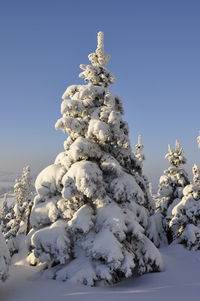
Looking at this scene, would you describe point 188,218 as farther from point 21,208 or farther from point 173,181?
point 21,208

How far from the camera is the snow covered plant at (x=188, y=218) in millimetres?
25850

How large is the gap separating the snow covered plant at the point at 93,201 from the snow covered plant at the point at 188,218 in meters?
9.51

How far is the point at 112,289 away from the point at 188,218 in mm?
14891

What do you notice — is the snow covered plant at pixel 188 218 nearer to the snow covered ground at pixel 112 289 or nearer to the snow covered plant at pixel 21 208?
the snow covered ground at pixel 112 289

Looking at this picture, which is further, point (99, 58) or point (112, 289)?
point (99, 58)

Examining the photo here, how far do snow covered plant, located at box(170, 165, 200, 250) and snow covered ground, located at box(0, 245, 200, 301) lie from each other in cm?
801

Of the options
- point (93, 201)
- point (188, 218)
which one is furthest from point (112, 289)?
point (188, 218)

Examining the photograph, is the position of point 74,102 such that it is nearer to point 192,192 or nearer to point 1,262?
point 1,262

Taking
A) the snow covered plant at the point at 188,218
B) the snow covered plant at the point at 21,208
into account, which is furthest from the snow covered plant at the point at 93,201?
the snow covered plant at the point at 21,208

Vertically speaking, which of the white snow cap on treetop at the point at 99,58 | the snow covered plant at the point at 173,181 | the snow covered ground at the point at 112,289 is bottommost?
the snow covered ground at the point at 112,289

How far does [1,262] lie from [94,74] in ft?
39.0

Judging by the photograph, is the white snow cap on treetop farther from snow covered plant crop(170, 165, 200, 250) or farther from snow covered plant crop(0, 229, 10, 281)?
snow covered plant crop(170, 165, 200, 250)

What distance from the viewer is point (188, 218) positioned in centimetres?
2719

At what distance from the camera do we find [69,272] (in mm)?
14688
